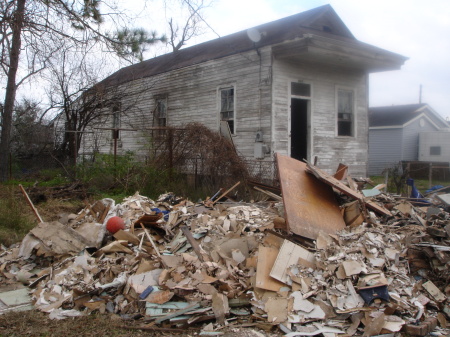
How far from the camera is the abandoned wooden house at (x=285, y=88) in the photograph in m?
11.8

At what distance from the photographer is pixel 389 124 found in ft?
88.3

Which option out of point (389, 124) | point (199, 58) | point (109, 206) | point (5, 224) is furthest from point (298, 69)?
point (389, 124)

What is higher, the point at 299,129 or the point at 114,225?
the point at 299,129

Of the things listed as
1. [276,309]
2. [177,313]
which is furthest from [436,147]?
[177,313]

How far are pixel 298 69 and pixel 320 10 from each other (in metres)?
2.46

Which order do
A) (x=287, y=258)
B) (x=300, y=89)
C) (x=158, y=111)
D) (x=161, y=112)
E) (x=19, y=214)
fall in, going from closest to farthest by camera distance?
(x=287, y=258)
(x=19, y=214)
(x=300, y=89)
(x=161, y=112)
(x=158, y=111)

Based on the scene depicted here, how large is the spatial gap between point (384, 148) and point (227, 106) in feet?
56.1

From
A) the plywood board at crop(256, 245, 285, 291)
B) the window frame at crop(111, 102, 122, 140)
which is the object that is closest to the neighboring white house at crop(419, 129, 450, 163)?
the window frame at crop(111, 102, 122, 140)

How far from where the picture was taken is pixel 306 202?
6203mm

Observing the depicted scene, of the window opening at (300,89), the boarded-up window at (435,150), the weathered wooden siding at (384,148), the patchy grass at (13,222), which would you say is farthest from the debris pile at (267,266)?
the boarded-up window at (435,150)

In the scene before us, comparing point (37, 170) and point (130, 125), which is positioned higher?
point (130, 125)

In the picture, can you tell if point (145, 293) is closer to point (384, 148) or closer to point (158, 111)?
point (158, 111)

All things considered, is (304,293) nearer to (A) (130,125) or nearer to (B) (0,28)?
(B) (0,28)

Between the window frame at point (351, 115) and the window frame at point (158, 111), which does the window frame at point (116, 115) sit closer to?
the window frame at point (158, 111)
